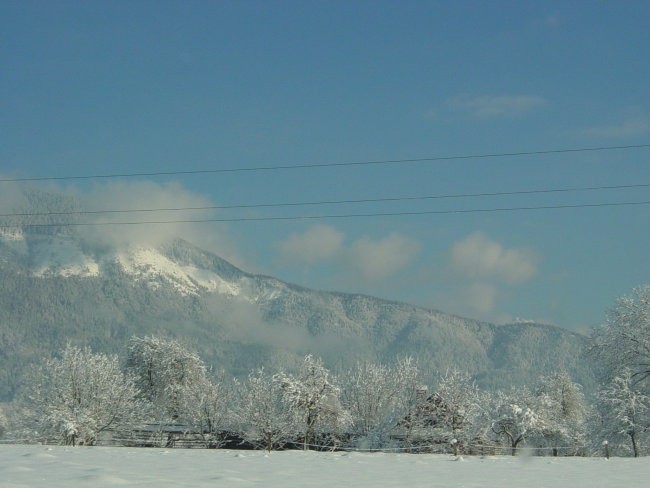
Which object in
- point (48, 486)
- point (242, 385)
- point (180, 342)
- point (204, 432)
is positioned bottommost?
point (48, 486)

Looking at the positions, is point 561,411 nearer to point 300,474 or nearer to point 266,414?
point 266,414

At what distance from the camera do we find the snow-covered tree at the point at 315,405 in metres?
64.8

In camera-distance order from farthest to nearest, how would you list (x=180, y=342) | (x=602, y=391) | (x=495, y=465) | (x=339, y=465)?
(x=180, y=342), (x=602, y=391), (x=495, y=465), (x=339, y=465)

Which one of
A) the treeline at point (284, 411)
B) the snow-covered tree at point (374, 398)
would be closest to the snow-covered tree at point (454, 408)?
the treeline at point (284, 411)

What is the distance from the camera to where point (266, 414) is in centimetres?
6225

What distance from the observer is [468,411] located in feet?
218

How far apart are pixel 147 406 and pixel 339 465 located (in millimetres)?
49929

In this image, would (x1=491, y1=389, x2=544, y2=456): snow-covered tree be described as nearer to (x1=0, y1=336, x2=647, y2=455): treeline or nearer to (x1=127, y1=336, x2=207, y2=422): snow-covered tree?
(x1=0, y1=336, x2=647, y2=455): treeline

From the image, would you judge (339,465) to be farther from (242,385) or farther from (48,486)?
(242,385)

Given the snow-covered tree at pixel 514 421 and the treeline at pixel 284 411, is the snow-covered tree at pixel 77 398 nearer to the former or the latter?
the treeline at pixel 284 411

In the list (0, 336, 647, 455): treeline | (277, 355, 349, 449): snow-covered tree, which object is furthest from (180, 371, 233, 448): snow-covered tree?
(277, 355, 349, 449): snow-covered tree

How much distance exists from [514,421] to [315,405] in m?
24.6

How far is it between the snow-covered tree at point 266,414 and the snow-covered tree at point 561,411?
26.4 metres

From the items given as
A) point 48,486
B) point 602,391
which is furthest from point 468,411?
point 48,486
